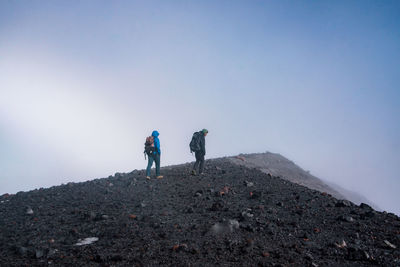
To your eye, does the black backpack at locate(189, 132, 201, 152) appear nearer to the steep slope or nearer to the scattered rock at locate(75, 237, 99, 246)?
the scattered rock at locate(75, 237, 99, 246)

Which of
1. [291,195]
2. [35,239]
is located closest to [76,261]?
[35,239]

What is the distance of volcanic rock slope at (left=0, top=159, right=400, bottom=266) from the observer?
6621 millimetres

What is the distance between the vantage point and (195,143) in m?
15.6

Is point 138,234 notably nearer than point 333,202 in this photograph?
Yes

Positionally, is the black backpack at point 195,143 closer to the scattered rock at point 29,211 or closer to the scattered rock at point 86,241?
the scattered rock at point 29,211

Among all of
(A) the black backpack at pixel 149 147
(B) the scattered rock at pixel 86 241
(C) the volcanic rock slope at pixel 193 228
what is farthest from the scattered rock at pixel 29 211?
(A) the black backpack at pixel 149 147

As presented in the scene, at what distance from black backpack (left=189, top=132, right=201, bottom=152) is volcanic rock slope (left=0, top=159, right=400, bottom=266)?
2.41 meters

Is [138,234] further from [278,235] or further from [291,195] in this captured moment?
[291,195]

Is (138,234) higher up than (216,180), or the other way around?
(216,180)

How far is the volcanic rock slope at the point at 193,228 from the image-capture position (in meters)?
6.62

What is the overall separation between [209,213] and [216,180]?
16.9 feet

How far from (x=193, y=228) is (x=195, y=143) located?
761cm

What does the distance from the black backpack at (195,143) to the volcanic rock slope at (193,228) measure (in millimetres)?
2409

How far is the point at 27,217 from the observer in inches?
412
